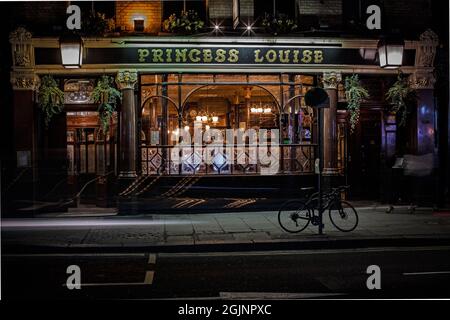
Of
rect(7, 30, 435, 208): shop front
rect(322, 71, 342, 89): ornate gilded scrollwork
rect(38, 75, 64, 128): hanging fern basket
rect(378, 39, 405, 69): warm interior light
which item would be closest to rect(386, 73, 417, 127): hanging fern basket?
rect(7, 30, 435, 208): shop front

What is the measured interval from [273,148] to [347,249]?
5868mm

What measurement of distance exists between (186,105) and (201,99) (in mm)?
507

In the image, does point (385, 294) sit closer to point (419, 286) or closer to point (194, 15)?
point (419, 286)

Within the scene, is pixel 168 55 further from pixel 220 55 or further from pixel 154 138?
pixel 154 138

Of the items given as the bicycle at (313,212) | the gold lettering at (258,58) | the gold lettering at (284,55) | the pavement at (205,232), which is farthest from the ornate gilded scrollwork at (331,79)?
the bicycle at (313,212)

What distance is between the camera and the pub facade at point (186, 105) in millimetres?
16516

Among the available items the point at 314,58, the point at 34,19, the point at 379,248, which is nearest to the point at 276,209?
the point at 314,58

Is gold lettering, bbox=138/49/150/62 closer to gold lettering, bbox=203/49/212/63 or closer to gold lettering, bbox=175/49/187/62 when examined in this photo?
gold lettering, bbox=175/49/187/62

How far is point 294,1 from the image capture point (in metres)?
17.5

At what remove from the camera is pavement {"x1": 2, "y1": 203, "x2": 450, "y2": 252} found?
1176 cm

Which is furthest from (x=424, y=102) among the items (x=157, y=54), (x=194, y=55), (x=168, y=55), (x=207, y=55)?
(x=157, y=54)

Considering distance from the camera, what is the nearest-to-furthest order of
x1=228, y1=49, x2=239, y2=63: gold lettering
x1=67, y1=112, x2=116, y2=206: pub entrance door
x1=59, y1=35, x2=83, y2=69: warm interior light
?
x1=59, y1=35, x2=83, y2=69: warm interior light < x1=228, y1=49, x2=239, y2=63: gold lettering < x1=67, y1=112, x2=116, y2=206: pub entrance door

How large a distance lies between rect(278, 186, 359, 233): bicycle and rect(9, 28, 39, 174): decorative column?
297 inches

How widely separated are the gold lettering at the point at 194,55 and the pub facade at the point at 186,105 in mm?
28
